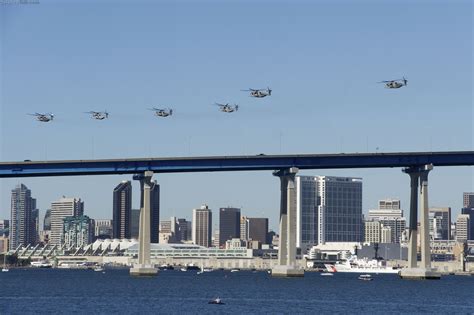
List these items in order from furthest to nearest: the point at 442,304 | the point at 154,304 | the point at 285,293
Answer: the point at 285,293
the point at 442,304
the point at 154,304

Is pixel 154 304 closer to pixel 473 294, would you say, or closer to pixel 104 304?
pixel 104 304

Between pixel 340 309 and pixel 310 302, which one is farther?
pixel 310 302

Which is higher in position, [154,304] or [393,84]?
[393,84]

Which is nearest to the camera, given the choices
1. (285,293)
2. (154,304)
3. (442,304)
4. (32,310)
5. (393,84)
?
(32,310)

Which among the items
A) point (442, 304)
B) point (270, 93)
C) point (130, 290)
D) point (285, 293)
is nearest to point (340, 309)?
point (442, 304)

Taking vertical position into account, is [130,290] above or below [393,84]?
below

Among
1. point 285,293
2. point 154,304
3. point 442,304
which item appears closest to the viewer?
point 154,304

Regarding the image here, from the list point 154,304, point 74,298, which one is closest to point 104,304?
point 154,304

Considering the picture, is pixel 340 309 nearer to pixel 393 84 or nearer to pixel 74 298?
pixel 74 298

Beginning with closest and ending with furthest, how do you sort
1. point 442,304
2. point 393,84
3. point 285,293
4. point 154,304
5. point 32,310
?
point 32,310
point 154,304
point 442,304
point 285,293
point 393,84
